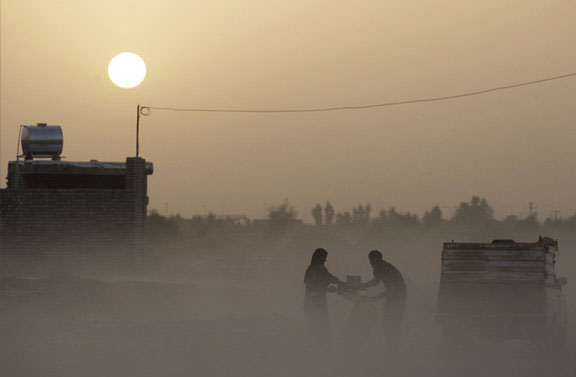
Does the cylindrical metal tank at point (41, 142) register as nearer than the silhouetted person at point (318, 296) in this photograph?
No

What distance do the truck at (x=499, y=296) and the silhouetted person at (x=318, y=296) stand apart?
3.09 m

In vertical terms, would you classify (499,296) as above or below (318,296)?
below

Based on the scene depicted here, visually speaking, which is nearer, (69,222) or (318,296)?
(318,296)

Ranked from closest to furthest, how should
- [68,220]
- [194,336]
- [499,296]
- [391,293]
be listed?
[391,293]
[499,296]
[194,336]
[68,220]

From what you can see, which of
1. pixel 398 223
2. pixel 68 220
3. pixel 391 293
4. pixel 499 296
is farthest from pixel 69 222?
pixel 398 223

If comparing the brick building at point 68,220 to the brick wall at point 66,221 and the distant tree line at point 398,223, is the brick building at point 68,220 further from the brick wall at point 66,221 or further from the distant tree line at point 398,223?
the distant tree line at point 398,223

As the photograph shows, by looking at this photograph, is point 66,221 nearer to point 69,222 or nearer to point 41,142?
point 69,222

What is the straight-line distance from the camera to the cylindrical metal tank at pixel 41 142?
41125mm

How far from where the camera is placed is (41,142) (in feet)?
135

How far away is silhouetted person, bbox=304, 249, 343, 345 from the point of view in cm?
1421

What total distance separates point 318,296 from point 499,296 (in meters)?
A: 4.11

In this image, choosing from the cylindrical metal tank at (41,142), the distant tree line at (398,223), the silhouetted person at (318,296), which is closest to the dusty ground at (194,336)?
the silhouetted person at (318,296)

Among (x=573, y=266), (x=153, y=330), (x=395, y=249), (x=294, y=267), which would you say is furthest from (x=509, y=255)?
(x=395, y=249)

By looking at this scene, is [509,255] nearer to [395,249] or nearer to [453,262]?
[453,262]
